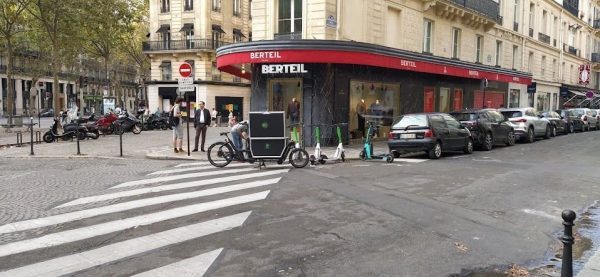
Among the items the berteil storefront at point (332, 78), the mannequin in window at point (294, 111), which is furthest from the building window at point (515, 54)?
the mannequin in window at point (294, 111)

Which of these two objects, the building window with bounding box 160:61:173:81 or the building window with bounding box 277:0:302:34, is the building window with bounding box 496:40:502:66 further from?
the building window with bounding box 160:61:173:81

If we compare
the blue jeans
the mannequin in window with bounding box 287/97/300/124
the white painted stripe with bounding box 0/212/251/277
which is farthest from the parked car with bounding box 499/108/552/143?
the white painted stripe with bounding box 0/212/251/277

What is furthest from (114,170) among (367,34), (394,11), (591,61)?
(591,61)

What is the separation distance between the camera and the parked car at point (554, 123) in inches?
963

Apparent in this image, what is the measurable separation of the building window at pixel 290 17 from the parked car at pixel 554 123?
13.0 m

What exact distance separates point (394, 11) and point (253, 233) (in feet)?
57.0

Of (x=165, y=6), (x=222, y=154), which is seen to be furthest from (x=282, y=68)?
(x=165, y=6)

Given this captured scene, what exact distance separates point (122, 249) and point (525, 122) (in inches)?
759

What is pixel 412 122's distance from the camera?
50.2 ft

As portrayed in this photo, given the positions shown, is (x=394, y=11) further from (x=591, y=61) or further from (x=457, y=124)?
(x=591, y=61)

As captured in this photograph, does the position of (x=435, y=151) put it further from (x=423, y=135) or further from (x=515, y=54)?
(x=515, y=54)

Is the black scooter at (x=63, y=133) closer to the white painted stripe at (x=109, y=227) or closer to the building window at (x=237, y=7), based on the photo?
the white painted stripe at (x=109, y=227)

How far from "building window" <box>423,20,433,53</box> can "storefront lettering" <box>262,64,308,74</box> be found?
8607 millimetres

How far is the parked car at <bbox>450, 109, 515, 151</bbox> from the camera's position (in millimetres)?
17781
